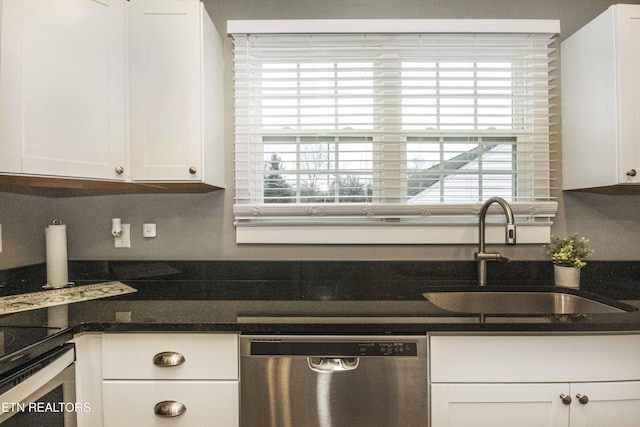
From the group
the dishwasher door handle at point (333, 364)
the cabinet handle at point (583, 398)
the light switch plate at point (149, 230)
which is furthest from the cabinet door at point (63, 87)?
the cabinet handle at point (583, 398)

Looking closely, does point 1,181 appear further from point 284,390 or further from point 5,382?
point 284,390

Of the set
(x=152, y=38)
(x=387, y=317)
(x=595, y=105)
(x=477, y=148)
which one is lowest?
(x=387, y=317)

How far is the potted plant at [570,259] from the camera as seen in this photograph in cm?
157

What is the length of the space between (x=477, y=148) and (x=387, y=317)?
42.2 inches

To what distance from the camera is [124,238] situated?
5.78 ft

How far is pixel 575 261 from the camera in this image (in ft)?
5.10

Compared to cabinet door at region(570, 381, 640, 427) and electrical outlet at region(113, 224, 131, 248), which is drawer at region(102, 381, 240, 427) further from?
cabinet door at region(570, 381, 640, 427)

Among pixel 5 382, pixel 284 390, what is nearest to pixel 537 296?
pixel 284 390

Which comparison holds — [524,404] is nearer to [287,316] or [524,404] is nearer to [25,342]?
[287,316]

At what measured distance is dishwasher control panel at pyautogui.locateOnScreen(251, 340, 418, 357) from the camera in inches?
43.4

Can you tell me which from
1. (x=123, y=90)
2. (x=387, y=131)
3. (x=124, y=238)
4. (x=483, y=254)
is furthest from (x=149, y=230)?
(x=483, y=254)

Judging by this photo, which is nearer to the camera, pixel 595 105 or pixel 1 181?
pixel 1 181

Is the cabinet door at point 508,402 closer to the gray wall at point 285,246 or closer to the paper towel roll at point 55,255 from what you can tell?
the gray wall at point 285,246

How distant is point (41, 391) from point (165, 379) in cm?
32
